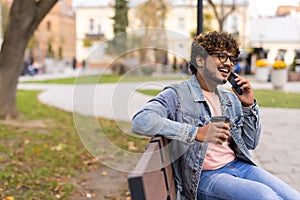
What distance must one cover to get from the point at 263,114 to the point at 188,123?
742 cm

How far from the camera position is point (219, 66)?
2.18 metres

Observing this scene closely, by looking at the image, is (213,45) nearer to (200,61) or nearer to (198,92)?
(200,61)

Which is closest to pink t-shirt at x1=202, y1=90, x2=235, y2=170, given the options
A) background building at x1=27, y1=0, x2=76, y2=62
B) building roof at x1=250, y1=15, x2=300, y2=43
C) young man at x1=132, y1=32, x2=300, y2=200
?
young man at x1=132, y1=32, x2=300, y2=200

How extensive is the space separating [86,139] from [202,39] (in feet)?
2.78

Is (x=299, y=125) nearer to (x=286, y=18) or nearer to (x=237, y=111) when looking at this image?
(x=237, y=111)

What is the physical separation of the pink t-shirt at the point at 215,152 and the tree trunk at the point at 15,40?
5.40 metres

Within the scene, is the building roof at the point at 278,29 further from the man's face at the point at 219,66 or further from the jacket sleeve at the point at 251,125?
the man's face at the point at 219,66

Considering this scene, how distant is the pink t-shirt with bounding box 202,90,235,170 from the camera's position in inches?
87.4

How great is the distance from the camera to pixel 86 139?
2.31 metres

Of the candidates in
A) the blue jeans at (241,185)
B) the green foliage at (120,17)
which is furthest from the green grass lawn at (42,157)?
the green foliage at (120,17)

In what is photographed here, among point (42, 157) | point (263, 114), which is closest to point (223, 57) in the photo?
point (42, 157)

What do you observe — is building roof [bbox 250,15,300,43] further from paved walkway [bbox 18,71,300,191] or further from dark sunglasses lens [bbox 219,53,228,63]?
dark sunglasses lens [bbox 219,53,228,63]

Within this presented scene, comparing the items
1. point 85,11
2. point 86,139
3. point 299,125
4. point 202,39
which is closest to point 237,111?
point 202,39

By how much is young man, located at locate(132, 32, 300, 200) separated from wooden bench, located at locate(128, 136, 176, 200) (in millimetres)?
75
